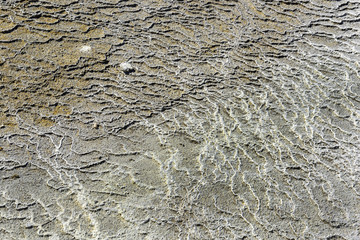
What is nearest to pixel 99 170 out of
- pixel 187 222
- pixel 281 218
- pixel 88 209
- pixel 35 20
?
pixel 88 209

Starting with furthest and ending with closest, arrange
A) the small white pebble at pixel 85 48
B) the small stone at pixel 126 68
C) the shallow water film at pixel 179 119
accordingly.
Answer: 1. the small white pebble at pixel 85 48
2. the small stone at pixel 126 68
3. the shallow water film at pixel 179 119

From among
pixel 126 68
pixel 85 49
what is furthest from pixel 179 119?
pixel 85 49

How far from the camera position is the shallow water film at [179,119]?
1822 millimetres

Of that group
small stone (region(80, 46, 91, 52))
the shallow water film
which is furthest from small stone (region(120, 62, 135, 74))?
small stone (region(80, 46, 91, 52))

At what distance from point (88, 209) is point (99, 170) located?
0.70 feet

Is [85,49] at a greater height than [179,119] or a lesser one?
greater

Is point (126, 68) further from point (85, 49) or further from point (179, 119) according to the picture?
point (179, 119)

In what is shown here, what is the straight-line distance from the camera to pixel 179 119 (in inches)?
85.8

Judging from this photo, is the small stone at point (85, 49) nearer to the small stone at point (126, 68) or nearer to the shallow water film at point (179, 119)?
the shallow water film at point (179, 119)

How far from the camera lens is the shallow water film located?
182 centimetres

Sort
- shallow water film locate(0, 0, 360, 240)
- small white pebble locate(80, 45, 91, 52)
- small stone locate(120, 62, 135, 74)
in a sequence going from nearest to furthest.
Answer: shallow water film locate(0, 0, 360, 240), small stone locate(120, 62, 135, 74), small white pebble locate(80, 45, 91, 52)

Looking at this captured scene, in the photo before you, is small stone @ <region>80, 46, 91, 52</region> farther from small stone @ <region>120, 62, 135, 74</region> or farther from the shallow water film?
small stone @ <region>120, 62, 135, 74</region>

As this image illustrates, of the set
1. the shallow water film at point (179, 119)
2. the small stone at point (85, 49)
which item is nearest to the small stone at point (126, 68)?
the shallow water film at point (179, 119)

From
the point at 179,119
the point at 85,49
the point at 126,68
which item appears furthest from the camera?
the point at 85,49
